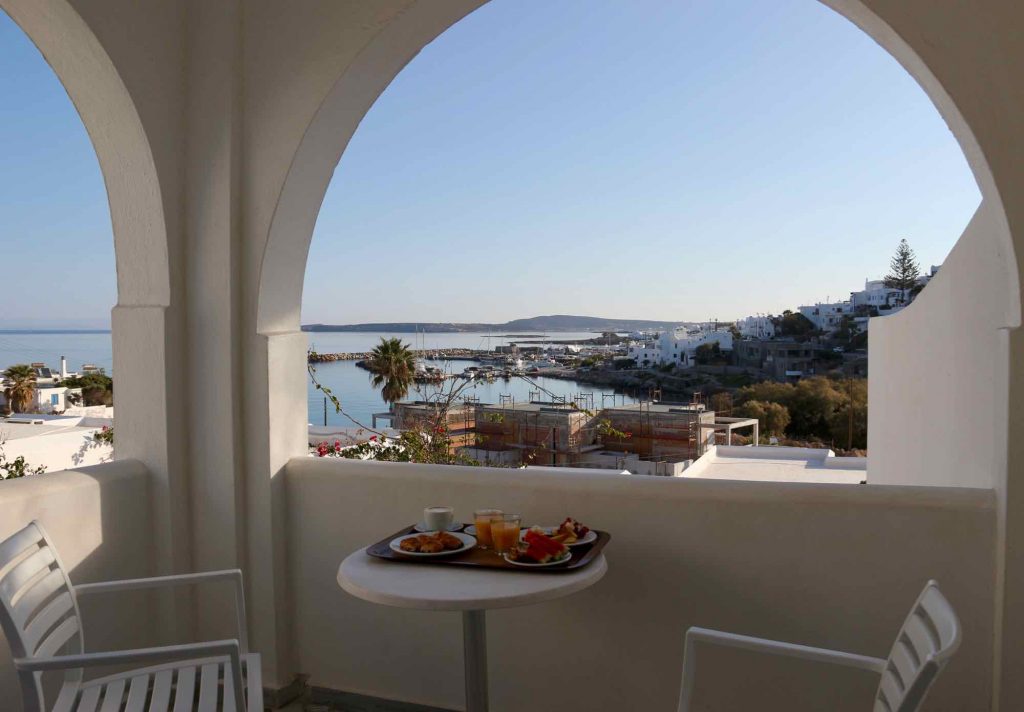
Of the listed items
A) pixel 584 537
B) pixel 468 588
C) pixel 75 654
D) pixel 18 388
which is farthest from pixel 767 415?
pixel 18 388

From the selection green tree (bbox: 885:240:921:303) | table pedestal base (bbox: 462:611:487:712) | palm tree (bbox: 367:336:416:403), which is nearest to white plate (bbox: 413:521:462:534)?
table pedestal base (bbox: 462:611:487:712)

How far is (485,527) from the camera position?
203 cm

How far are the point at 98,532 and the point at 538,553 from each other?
149 cm

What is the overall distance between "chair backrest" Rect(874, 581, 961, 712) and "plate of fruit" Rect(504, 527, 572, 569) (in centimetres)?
72

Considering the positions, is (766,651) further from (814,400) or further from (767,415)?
(814,400)

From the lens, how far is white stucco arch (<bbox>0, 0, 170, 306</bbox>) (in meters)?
2.33

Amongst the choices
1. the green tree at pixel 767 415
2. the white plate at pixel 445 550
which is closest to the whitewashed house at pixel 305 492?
the white plate at pixel 445 550

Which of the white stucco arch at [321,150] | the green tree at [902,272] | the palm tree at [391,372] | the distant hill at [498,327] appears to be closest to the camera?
the white stucco arch at [321,150]

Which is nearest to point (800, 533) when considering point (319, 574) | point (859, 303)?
point (319, 574)

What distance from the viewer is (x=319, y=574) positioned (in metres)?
2.66

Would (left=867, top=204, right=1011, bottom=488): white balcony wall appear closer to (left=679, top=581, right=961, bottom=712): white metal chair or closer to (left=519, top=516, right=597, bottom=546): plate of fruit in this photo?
(left=679, top=581, right=961, bottom=712): white metal chair

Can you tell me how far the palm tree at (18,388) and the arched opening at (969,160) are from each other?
1369cm

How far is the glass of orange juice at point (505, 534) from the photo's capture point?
196 cm

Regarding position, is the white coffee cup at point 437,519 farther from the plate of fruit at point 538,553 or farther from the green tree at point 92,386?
the green tree at point 92,386
